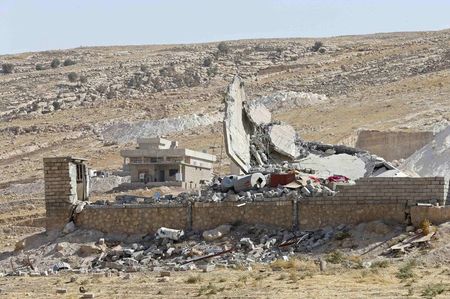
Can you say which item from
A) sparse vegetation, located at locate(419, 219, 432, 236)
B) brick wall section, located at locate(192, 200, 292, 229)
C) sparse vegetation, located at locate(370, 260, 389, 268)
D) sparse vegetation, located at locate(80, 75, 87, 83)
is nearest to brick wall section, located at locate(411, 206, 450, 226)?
sparse vegetation, located at locate(419, 219, 432, 236)

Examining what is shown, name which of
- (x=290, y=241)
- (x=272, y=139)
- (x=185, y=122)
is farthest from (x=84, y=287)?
(x=185, y=122)

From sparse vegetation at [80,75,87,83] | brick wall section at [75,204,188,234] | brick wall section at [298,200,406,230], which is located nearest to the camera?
brick wall section at [298,200,406,230]

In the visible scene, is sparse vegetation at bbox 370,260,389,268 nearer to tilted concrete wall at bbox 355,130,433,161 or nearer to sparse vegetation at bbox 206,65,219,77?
tilted concrete wall at bbox 355,130,433,161

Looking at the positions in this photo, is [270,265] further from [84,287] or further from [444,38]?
[444,38]

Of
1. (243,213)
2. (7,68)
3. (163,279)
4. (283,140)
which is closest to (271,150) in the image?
(283,140)

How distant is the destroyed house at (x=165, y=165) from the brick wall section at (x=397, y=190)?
67.5 ft

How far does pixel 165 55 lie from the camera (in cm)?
11156

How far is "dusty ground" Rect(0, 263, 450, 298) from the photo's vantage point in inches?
728

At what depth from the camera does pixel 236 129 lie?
30.0 m

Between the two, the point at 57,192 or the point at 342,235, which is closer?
the point at 342,235

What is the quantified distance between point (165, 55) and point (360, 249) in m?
89.5

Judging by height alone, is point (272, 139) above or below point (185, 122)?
above

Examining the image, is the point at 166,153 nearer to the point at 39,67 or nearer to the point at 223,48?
the point at 223,48

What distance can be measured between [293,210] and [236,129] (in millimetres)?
5511
